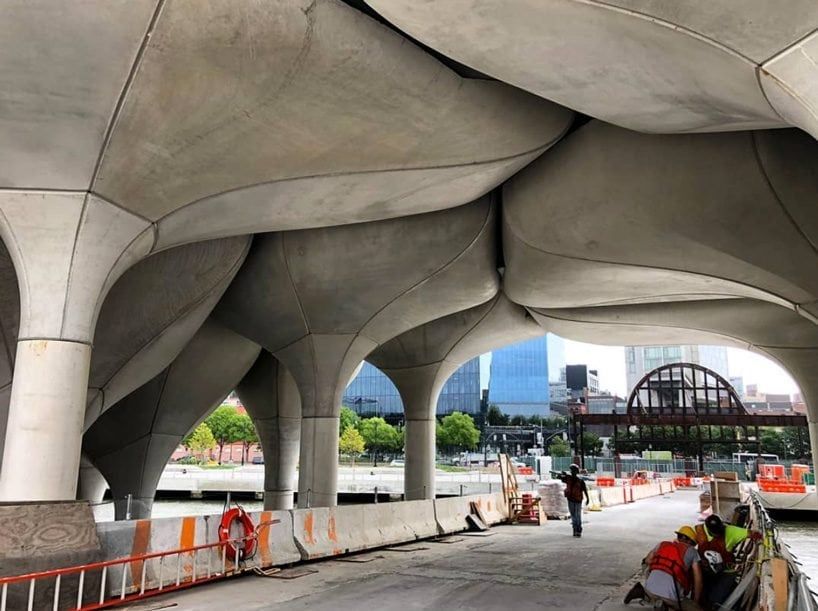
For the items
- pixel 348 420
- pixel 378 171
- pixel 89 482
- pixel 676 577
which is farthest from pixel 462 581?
pixel 348 420

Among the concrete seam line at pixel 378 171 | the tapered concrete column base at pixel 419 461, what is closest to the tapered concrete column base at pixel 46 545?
the concrete seam line at pixel 378 171

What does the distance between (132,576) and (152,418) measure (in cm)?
1588

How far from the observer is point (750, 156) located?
1105 cm

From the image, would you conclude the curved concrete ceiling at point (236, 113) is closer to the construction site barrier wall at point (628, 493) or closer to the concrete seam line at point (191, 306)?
the concrete seam line at point (191, 306)

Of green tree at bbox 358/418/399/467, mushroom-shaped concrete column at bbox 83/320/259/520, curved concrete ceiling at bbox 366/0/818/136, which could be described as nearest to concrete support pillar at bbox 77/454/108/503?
mushroom-shaped concrete column at bbox 83/320/259/520

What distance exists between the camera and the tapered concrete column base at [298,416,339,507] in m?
19.1

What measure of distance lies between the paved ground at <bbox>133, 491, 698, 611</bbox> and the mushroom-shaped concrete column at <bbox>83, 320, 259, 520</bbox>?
472 inches

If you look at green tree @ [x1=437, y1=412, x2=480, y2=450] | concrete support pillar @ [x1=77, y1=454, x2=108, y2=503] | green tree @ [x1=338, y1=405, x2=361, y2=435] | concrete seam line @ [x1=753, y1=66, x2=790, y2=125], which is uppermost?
concrete seam line @ [x1=753, y1=66, x2=790, y2=125]

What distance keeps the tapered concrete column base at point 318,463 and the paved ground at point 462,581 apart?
16.3ft

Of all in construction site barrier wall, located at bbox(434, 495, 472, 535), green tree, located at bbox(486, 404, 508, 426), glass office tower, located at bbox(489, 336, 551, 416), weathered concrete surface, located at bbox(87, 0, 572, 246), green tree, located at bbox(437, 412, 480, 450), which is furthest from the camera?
glass office tower, located at bbox(489, 336, 551, 416)

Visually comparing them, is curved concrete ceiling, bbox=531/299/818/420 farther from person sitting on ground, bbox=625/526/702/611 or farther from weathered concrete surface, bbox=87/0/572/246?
person sitting on ground, bbox=625/526/702/611

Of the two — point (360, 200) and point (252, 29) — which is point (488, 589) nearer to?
point (360, 200)

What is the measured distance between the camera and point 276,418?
91.1 feet

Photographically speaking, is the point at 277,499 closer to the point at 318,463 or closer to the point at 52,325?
the point at 318,463
